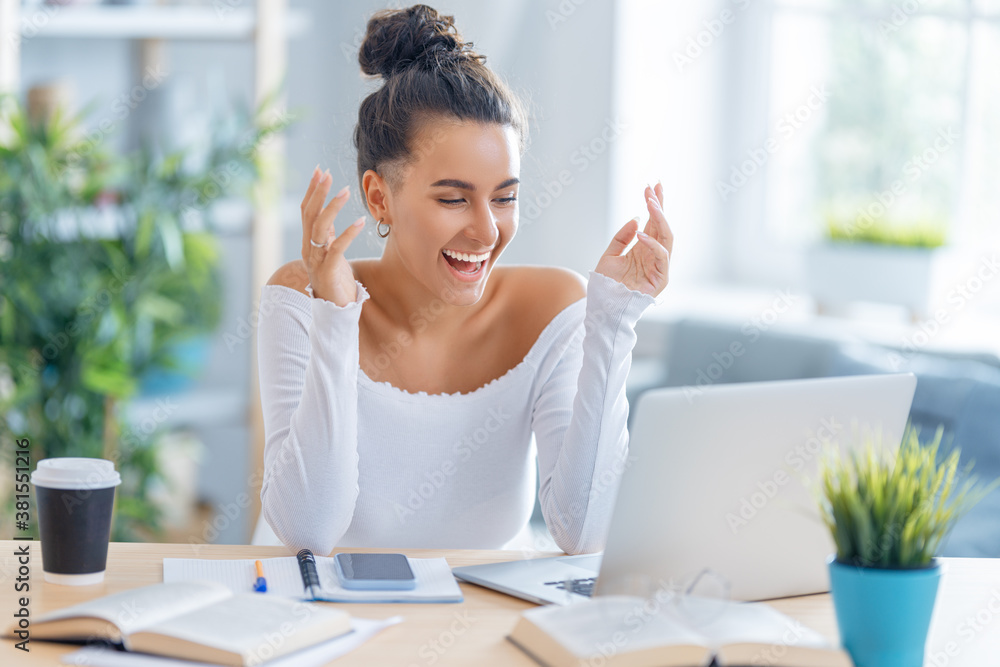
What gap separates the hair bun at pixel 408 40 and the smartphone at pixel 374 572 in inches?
30.9

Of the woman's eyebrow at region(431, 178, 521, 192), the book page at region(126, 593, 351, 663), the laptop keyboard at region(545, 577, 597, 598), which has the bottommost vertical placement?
the laptop keyboard at region(545, 577, 597, 598)

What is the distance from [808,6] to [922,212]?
76cm

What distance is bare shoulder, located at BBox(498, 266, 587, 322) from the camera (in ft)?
5.34

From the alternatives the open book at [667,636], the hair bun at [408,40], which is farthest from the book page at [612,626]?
the hair bun at [408,40]

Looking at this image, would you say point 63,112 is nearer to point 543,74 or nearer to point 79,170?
point 79,170

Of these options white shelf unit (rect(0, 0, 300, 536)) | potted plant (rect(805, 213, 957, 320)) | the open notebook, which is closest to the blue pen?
the open notebook

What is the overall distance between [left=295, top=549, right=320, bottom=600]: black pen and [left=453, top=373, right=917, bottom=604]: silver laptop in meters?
0.19

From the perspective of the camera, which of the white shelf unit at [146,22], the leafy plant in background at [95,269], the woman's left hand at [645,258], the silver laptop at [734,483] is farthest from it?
the white shelf unit at [146,22]

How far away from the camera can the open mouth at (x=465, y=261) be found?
1475mm

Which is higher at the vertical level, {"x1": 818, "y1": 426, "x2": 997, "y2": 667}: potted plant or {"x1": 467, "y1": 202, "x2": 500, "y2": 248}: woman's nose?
{"x1": 467, "y1": 202, "x2": 500, "y2": 248}: woman's nose

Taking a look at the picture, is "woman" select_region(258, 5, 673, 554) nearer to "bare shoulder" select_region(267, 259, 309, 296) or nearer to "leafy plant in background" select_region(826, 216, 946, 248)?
"bare shoulder" select_region(267, 259, 309, 296)

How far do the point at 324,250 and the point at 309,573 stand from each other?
1.34 ft

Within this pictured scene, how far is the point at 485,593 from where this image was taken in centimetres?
106

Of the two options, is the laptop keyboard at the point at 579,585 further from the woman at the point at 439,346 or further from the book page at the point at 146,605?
the book page at the point at 146,605
